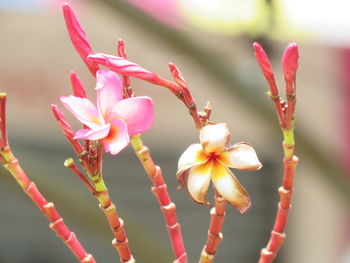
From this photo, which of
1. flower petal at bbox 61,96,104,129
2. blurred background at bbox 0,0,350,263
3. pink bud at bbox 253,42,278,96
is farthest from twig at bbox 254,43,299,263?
blurred background at bbox 0,0,350,263

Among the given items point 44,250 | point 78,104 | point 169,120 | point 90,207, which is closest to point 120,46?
point 78,104

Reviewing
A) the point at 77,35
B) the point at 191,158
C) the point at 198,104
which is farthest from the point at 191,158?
the point at 198,104

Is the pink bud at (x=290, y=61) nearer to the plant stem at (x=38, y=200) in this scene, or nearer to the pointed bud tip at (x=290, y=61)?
the pointed bud tip at (x=290, y=61)

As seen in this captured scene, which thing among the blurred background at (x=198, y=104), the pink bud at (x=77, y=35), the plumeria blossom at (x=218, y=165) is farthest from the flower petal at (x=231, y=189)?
the blurred background at (x=198, y=104)

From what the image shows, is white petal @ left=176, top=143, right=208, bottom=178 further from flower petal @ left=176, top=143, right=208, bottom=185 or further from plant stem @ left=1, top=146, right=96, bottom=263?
plant stem @ left=1, top=146, right=96, bottom=263

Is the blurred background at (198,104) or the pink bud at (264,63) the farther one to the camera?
the blurred background at (198,104)

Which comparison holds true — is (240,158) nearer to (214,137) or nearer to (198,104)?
(214,137)

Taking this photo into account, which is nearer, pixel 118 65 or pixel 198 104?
pixel 118 65

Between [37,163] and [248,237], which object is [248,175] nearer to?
[248,237]
